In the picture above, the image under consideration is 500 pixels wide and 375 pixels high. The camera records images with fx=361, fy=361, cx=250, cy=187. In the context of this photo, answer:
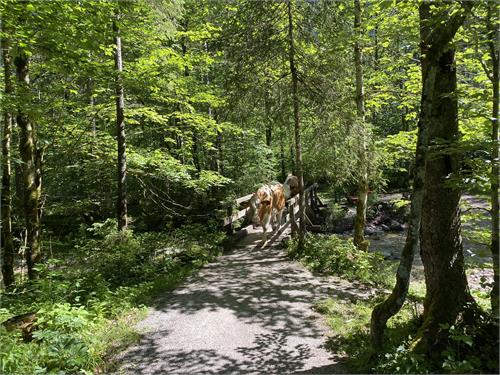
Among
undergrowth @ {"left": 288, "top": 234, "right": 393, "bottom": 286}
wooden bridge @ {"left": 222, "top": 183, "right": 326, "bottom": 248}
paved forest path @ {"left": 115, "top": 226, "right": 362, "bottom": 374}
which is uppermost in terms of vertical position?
wooden bridge @ {"left": 222, "top": 183, "right": 326, "bottom": 248}

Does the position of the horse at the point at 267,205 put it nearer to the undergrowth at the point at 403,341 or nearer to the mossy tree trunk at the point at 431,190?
the undergrowth at the point at 403,341

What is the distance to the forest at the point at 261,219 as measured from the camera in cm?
458

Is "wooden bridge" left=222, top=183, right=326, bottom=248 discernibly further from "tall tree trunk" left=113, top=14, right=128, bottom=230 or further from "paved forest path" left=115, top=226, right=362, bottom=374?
"tall tree trunk" left=113, top=14, right=128, bottom=230

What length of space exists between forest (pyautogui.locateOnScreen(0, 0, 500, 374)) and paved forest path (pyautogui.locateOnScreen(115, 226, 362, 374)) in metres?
0.04

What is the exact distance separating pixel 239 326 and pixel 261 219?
5.95 meters

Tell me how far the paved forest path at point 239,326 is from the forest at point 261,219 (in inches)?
1.5

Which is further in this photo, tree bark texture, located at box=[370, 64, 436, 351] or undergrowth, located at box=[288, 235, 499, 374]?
tree bark texture, located at box=[370, 64, 436, 351]

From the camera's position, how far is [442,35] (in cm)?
436

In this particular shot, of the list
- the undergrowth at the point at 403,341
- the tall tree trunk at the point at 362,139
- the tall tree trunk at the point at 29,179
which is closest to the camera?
the undergrowth at the point at 403,341

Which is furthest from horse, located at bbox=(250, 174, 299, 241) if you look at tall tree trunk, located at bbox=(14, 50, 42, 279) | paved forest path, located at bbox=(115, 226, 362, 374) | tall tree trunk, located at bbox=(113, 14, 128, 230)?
tall tree trunk, located at bbox=(14, 50, 42, 279)

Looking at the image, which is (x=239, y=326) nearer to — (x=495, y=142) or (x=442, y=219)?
(x=442, y=219)

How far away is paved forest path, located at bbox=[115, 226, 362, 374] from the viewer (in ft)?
16.5

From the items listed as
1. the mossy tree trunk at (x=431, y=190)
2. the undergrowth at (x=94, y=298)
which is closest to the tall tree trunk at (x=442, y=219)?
the mossy tree trunk at (x=431, y=190)

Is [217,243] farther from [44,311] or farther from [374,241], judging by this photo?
[374,241]
